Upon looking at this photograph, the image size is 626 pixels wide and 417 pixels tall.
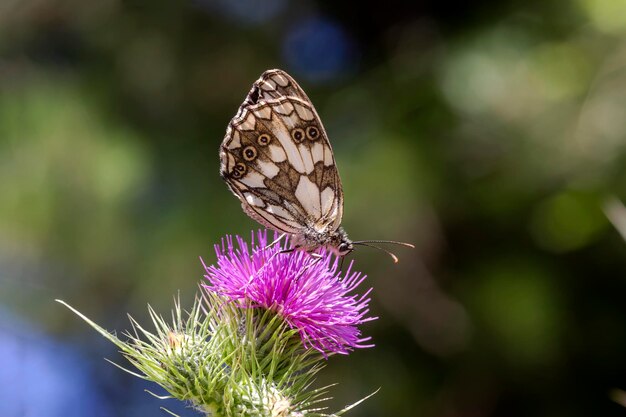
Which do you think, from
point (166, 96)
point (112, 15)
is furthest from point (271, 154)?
point (112, 15)

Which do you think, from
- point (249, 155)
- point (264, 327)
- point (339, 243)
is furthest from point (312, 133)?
point (264, 327)

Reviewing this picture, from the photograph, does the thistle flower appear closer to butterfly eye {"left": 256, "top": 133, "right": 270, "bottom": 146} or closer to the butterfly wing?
the butterfly wing

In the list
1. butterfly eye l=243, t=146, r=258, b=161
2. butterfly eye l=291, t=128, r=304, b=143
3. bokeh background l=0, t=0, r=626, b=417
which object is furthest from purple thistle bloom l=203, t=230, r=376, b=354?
bokeh background l=0, t=0, r=626, b=417

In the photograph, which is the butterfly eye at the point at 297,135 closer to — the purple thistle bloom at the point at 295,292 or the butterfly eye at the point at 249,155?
the butterfly eye at the point at 249,155

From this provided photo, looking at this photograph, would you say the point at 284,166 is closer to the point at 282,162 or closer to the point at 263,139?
the point at 282,162

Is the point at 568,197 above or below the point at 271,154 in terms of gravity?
below

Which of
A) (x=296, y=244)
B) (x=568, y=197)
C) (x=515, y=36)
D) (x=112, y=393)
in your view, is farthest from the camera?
(x=112, y=393)

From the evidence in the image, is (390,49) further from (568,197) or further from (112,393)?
(112,393)
